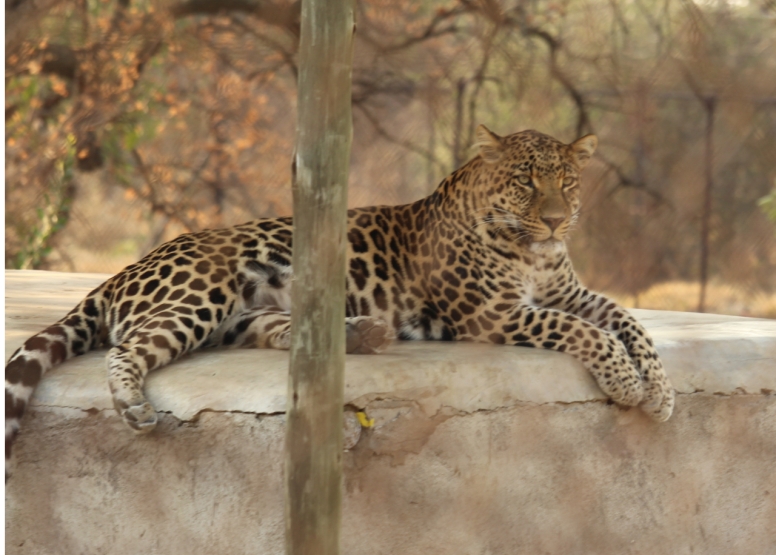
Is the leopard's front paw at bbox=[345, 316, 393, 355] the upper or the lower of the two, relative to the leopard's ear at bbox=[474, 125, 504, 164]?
lower

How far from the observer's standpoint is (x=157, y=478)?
3.66 metres

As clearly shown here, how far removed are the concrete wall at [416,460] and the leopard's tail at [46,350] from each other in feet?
0.22

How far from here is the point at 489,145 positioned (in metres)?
4.57

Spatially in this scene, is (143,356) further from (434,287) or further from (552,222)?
(552,222)

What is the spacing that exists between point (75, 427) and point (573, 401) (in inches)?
76.1

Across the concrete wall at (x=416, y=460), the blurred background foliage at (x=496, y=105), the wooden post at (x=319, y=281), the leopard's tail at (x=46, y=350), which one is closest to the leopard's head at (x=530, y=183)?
the blurred background foliage at (x=496, y=105)

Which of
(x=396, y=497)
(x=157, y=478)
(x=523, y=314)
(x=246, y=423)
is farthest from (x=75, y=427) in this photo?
(x=523, y=314)

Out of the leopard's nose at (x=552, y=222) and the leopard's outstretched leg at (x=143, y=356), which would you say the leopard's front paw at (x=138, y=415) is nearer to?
the leopard's outstretched leg at (x=143, y=356)

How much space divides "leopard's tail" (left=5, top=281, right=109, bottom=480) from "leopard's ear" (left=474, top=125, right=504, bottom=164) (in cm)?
176

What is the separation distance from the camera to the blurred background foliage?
2.69m

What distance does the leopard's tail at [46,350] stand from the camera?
3.58 metres

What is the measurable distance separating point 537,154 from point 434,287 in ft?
2.45

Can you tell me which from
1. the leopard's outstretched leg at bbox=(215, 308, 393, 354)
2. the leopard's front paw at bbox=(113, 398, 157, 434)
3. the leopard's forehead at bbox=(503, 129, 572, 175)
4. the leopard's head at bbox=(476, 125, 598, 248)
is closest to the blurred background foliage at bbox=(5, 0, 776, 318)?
the leopard's head at bbox=(476, 125, 598, 248)

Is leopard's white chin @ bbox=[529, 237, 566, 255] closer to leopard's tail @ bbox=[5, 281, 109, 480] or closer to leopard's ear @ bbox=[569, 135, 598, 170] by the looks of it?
leopard's ear @ bbox=[569, 135, 598, 170]
